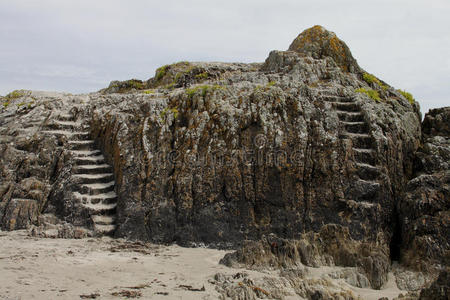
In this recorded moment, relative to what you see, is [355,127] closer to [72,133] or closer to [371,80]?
[371,80]

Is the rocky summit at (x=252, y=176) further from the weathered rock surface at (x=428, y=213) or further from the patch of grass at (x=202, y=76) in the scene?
the patch of grass at (x=202, y=76)

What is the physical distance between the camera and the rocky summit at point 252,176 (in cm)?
1426

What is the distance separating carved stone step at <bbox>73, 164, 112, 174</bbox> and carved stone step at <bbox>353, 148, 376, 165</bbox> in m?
10.8

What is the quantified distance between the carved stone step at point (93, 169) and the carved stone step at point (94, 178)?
0.26 metres

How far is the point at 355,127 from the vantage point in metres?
17.5

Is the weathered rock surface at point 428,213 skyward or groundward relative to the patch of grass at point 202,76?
groundward

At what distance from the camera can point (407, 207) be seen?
14891 millimetres

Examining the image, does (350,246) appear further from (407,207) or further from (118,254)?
(118,254)

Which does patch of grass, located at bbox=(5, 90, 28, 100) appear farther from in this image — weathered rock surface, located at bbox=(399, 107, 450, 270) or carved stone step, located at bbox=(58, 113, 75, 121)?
weathered rock surface, located at bbox=(399, 107, 450, 270)

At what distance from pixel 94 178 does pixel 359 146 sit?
1157 centimetres

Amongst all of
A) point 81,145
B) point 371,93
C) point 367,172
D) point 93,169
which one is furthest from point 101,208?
point 371,93

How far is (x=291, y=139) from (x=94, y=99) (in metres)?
11.2

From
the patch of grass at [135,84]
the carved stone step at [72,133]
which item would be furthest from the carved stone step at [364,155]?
the patch of grass at [135,84]

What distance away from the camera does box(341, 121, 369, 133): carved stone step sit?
17.4 meters
